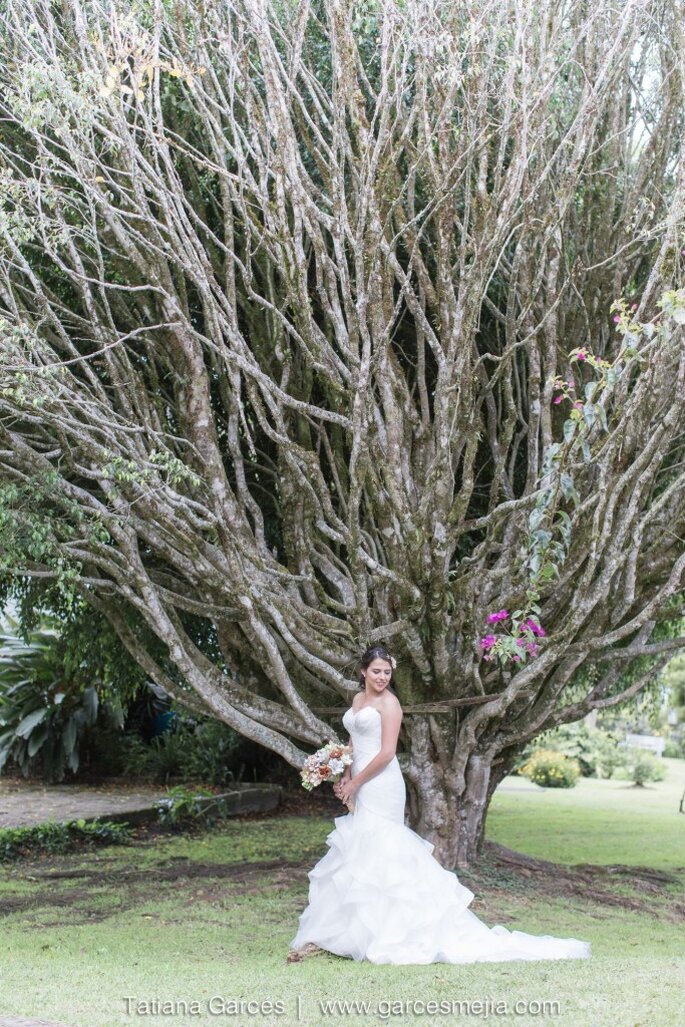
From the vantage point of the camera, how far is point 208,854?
10.8 meters

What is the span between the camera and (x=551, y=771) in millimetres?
21969

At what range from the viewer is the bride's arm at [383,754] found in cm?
718

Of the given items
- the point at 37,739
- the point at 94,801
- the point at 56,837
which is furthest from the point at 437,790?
the point at 37,739

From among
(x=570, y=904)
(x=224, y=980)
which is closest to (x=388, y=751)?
(x=224, y=980)

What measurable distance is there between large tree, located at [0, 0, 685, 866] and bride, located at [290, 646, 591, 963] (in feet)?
3.35

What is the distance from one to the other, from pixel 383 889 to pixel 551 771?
16.0 m

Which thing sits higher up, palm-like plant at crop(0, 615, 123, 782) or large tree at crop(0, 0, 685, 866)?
large tree at crop(0, 0, 685, 866)

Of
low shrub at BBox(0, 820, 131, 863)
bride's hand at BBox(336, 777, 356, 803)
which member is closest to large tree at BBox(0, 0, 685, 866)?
bride's hand at BBox(336, 777, 356, 803)

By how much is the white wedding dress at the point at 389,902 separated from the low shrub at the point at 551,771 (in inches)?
598

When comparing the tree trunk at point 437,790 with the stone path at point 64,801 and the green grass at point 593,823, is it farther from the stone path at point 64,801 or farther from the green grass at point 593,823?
the stone path at point 64,801

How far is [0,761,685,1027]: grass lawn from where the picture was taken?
17.1ft

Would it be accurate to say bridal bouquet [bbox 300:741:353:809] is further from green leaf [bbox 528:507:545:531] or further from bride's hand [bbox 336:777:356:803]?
green leaf [bbox 528:507:545:531]

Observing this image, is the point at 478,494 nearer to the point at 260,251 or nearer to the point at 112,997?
the point at 260,251

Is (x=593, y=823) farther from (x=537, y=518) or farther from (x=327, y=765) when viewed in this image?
(x=537, y=518)
